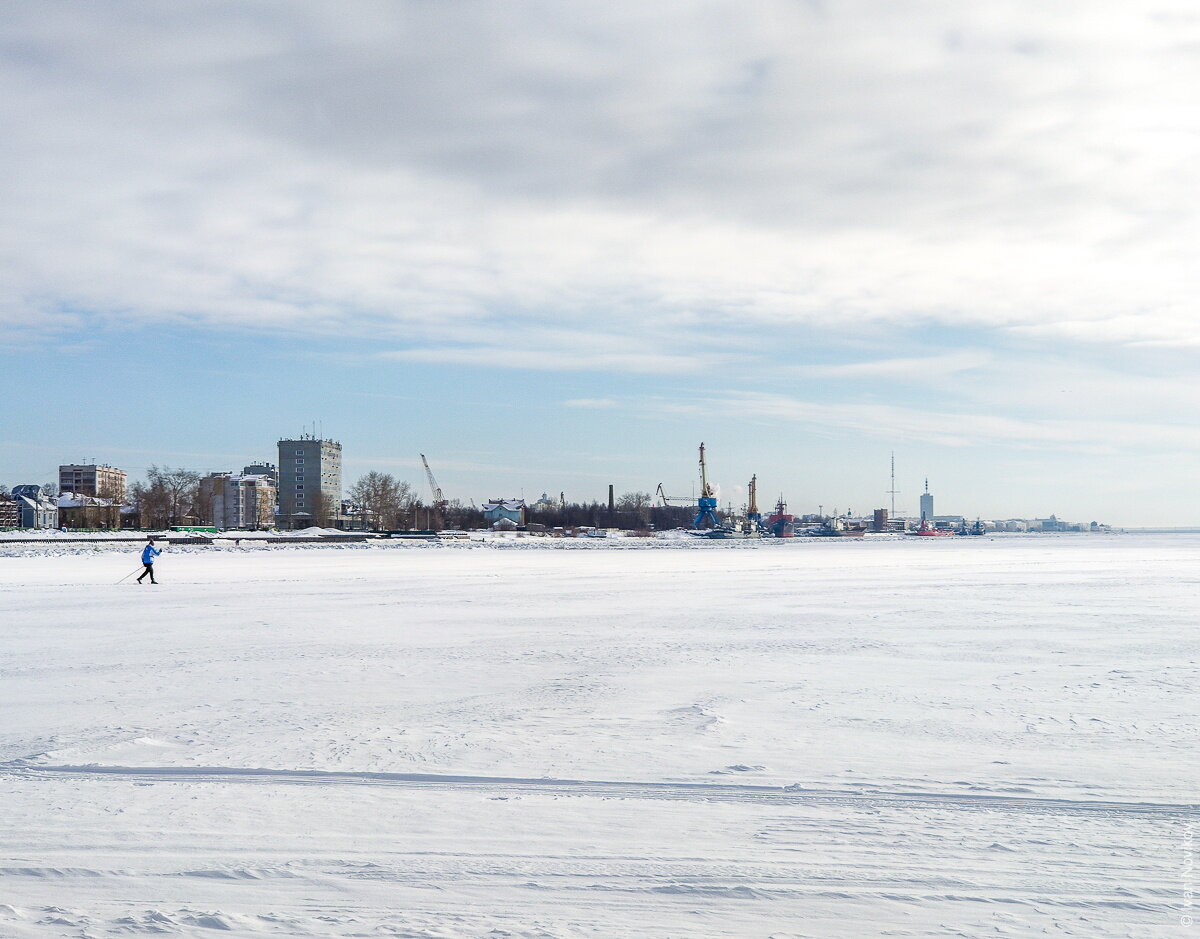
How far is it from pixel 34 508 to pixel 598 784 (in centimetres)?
13631

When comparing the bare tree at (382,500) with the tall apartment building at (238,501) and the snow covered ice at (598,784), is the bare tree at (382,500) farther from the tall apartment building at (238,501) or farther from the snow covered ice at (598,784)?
the snow covered ice at (598,784)

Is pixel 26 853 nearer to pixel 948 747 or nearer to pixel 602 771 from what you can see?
pixel 602 771

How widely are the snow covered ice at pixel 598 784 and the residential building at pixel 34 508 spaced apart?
126 metres

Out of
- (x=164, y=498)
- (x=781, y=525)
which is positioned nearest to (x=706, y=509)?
(x=781, y=525)

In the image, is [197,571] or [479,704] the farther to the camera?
[197,571]

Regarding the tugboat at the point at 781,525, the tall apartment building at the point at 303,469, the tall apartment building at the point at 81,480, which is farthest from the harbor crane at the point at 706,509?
the tall apartment building at the point at 81,480

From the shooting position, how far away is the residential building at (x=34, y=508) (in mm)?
122438

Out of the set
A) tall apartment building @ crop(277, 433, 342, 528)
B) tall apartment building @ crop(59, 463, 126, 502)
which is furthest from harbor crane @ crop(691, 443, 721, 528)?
tall apartment building @ crop(59, 463, 126, 502)

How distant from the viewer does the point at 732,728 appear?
7.52 meters

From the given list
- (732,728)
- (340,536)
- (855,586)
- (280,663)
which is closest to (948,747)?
(732,728)

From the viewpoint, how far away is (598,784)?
235 inches

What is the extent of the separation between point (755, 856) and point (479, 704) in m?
4.11

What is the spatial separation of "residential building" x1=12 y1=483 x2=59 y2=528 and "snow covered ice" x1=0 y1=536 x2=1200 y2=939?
12619 cm

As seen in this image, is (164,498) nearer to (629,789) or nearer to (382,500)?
(382,500)
